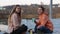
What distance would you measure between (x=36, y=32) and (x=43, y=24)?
0.83 feet

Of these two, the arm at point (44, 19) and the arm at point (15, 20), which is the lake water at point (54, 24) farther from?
the arm at point (15, 20)

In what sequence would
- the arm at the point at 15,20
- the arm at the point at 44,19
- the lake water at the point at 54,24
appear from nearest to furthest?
the arm at the point at 15,20
the arm at the point at 44,19
the lake water at the point at 54,24

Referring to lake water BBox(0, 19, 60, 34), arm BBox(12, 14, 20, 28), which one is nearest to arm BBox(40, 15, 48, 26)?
lake water BBox(0, 19, 60, 34)

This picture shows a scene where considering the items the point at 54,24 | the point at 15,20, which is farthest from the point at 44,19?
the point at 15,20

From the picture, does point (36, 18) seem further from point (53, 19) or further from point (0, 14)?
point (0, 14)

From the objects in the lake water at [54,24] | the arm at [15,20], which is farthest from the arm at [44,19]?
the arm at [15,20]

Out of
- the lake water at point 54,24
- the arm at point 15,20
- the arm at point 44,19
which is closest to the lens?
the arm at point 15,20

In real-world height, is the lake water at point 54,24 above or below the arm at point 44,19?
below

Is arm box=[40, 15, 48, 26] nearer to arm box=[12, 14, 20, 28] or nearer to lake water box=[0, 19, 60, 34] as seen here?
lake water box=[0, 19, 60, 34]

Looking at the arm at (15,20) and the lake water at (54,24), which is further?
the lake water at (54,24)

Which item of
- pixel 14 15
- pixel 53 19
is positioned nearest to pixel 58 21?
pixel 53 19

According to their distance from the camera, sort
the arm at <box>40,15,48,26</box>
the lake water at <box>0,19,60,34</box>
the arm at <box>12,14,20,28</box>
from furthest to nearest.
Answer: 1. the lake water at <box>0,19,60,34</box>
2. the arm at <box>40,15,48,26</box>
3. the arm at <box>12,14,20,28</box>

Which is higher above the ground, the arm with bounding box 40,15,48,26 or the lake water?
the arm with bounding box 40,15,48,26

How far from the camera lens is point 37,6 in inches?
182
